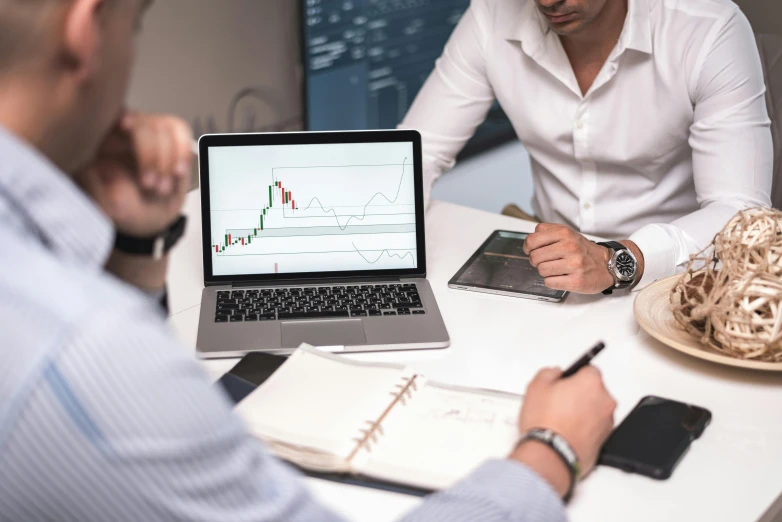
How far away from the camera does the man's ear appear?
579 millimetres

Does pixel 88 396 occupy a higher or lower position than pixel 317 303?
higher

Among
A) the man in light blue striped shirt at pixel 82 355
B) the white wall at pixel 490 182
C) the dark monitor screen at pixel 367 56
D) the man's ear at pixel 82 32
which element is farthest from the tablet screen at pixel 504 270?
the white wall at pixel 490 182

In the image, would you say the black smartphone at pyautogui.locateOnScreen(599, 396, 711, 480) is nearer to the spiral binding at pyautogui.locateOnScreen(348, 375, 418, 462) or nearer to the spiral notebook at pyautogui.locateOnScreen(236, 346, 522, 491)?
the spiral notebook at pyautogui.locateOnScreen(236, 346, 522, 491)

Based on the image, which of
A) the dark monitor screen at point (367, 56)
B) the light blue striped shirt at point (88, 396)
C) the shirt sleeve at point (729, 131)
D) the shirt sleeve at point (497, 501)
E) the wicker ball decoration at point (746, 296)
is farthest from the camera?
the dark monitor screen at point (367, 56)

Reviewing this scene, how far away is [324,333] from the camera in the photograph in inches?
47.1

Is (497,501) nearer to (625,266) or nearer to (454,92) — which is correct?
(625,266)

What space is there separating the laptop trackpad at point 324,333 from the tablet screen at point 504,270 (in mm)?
225

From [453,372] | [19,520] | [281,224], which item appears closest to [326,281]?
[281,224]

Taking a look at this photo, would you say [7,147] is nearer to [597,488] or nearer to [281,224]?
[597,488]

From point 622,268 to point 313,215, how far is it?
1.57ft

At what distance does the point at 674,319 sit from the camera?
1.19 meters

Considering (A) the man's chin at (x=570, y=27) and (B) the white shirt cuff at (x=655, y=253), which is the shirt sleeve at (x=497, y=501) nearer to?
(B) the white shirt cuff at (x=655, y=253)

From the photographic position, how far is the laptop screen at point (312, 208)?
1.34 m

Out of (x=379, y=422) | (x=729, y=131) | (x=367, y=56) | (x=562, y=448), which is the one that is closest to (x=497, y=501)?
(x=562, y=448)
